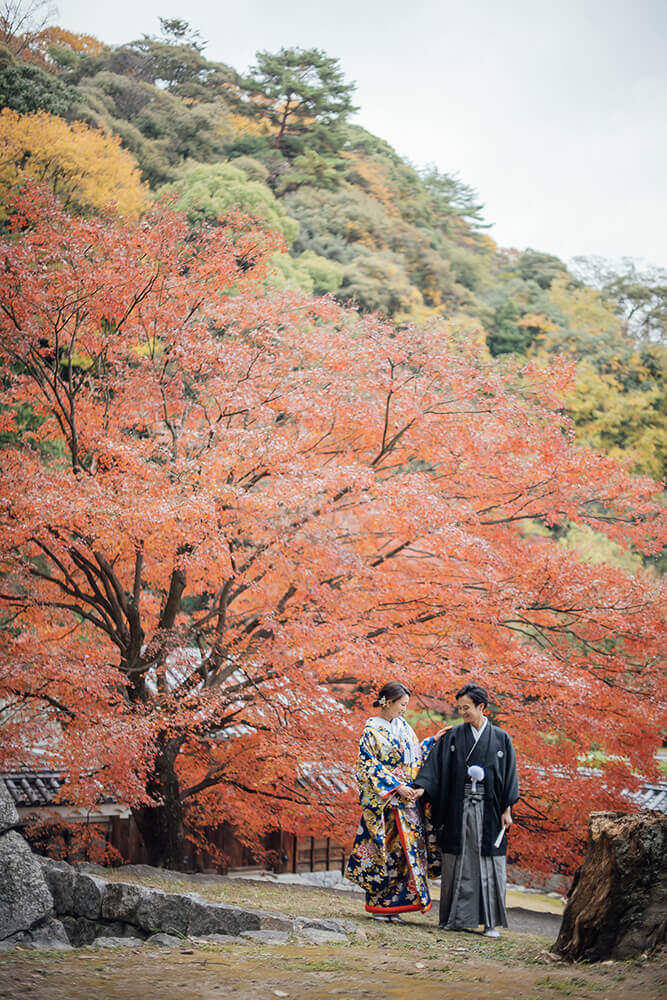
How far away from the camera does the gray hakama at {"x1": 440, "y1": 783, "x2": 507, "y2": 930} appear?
17.0 feet

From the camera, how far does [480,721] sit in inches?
209

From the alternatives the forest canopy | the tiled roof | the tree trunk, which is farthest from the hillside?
the tree trunk

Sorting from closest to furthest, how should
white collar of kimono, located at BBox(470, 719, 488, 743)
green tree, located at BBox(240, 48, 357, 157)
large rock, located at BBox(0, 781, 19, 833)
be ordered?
white collar of kimono, located at BBox(470, 719, 488, 743) → large rock, located at BBox(0, 781, 19, 833) → green tree, located at BBox(240, 48, 357, 157)

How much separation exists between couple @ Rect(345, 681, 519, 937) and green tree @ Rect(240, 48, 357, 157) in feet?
101

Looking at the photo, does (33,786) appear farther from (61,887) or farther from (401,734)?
(401,734)

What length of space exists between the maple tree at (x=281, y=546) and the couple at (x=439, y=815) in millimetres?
2055

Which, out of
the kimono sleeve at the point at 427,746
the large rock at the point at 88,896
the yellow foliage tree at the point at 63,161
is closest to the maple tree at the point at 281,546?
the large rock at the point at 88,896

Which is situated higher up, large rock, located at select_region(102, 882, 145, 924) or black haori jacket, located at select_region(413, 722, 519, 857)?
black haori jacket, located at select_region(413, 722, 519, 857)

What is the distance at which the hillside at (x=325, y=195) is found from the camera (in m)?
22.1

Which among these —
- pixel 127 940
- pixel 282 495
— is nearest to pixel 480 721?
pixel 127 940

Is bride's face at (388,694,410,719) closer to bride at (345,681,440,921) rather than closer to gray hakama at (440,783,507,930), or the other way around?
bride at (345,681,440,921)

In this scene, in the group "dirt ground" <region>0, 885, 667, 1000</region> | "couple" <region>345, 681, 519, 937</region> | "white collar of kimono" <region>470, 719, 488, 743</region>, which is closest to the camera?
"dirt ground" <region>0, 885, 667, 1000</region>

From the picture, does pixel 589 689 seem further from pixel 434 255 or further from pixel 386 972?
pixel 434 255

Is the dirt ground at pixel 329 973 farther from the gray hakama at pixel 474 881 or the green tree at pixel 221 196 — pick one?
the green tree at pixel 221 196
